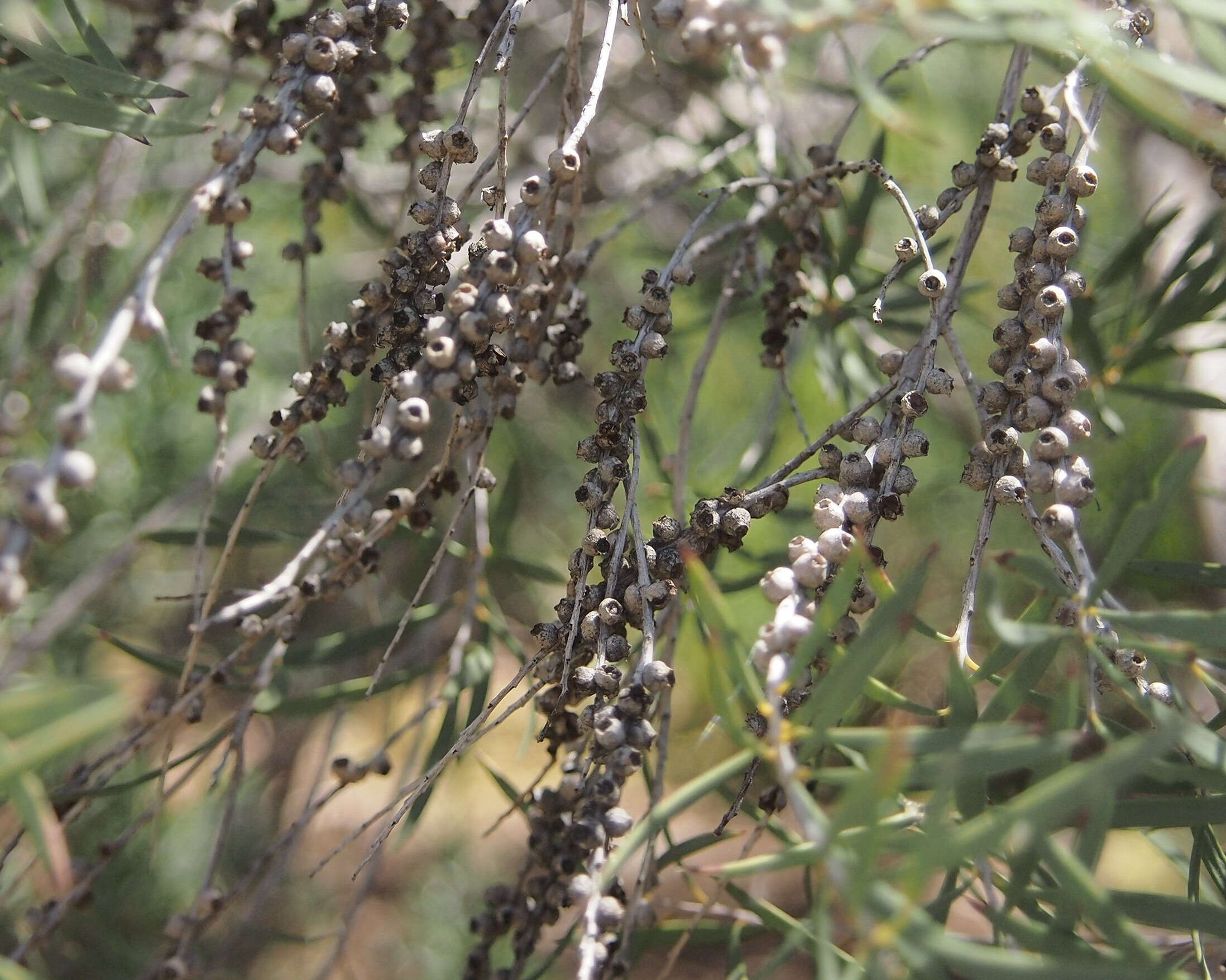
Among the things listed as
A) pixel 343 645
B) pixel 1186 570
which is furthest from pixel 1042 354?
pixel 343 645

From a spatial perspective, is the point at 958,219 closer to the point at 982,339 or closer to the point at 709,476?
the point at 982,339

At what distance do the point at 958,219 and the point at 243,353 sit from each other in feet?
3.52

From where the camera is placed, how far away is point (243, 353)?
0.45 m

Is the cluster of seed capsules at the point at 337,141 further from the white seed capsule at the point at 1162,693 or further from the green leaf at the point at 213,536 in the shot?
the white seed capsule at the point at 1162,693

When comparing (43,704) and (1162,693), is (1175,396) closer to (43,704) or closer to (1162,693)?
(1162,693)

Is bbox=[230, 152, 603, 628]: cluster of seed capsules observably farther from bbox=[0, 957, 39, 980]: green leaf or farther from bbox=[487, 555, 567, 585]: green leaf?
bbox=[487, 555, 567, 585]: green leaf

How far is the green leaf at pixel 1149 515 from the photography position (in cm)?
35

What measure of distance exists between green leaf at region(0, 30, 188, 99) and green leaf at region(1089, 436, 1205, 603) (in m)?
0.47

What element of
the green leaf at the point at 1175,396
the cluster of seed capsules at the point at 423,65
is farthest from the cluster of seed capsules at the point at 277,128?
the green leaf at the point at 1175,396

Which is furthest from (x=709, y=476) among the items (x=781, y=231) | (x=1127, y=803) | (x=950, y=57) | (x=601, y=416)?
(x=950, y=57)

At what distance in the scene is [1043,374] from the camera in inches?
17.1

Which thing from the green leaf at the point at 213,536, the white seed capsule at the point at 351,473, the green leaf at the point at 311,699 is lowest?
the green leaf at the point at 311,699

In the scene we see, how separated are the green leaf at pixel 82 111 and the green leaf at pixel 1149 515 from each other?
488 mm

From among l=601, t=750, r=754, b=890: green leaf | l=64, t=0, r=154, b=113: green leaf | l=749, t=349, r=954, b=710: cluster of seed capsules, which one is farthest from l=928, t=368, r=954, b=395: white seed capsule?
l=64, t=0, r=154, b=113: green leaf
